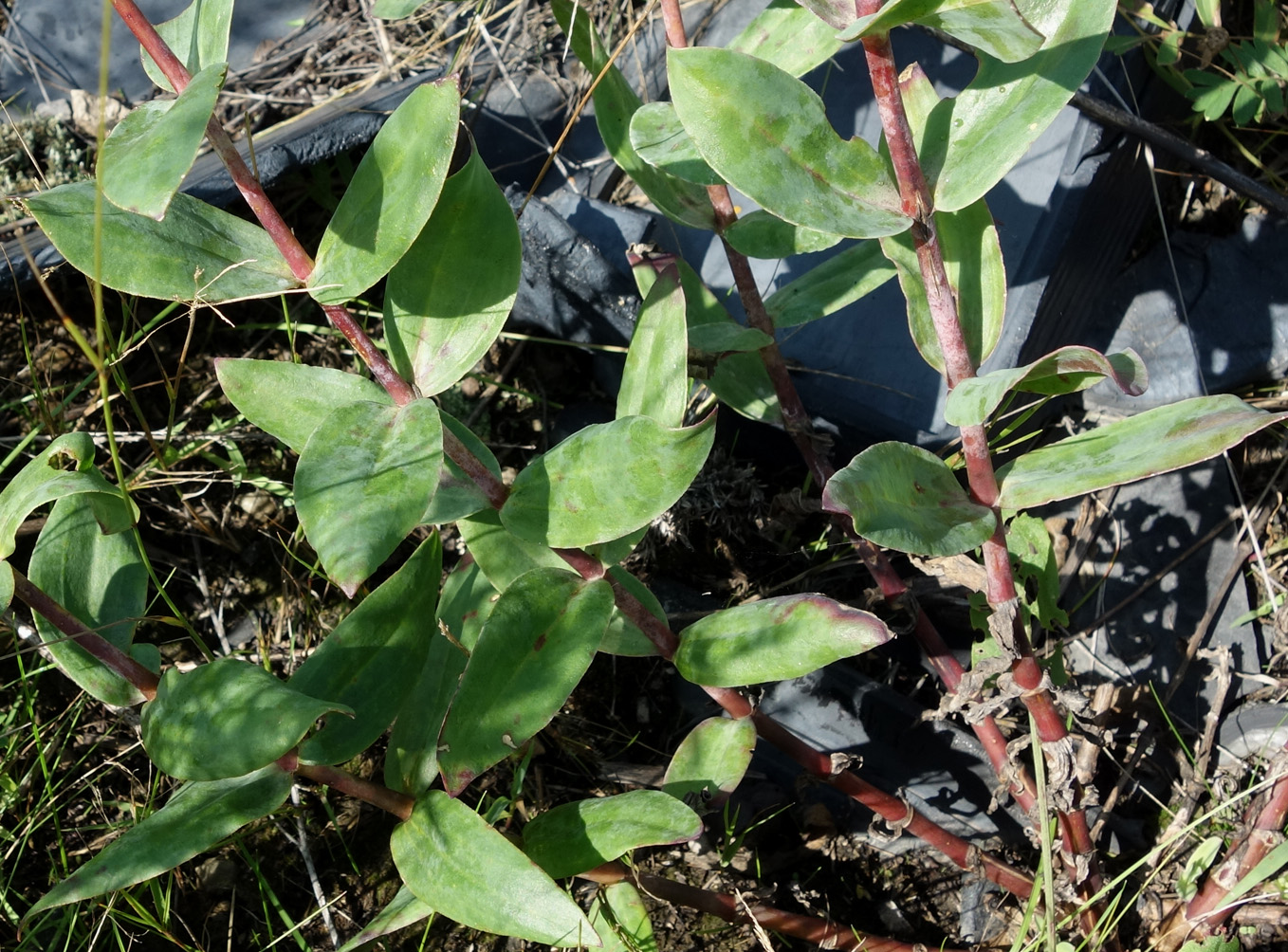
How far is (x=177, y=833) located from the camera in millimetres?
998

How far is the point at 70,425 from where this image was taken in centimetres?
179

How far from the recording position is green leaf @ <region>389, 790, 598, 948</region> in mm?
989

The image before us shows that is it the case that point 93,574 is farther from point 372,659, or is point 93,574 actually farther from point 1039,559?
point 1039,559

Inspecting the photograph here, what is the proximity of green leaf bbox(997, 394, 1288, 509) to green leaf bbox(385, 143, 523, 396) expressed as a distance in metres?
0.59

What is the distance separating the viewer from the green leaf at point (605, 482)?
3.03 ft

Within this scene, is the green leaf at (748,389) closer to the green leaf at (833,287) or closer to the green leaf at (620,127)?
the green leaf at (833,287)

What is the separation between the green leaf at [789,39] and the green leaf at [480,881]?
0.96 metres

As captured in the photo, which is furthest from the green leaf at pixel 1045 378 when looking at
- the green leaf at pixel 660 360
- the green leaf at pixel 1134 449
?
the green leaf at pixel 660 360

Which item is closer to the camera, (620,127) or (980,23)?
(980,23)

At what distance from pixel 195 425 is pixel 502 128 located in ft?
3.00

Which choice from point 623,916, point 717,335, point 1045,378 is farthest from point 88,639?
point 1045,378

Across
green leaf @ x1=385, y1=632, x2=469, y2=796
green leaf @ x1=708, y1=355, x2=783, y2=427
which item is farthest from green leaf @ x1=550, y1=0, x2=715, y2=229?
green leaf @ x1=385, y1=632, x2=469, y2=796

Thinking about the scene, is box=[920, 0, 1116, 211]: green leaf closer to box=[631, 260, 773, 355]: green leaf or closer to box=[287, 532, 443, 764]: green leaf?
box=[631, 260, 773, 355]: green leaf

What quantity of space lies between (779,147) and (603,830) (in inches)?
29.3
